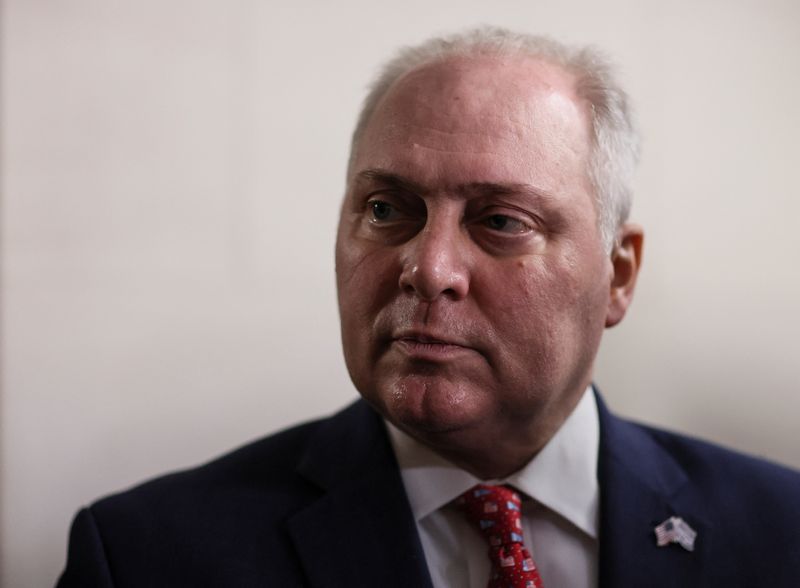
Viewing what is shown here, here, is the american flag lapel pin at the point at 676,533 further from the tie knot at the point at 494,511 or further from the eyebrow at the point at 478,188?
the eyebrow at the point at 478,188

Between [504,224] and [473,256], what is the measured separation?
8 centimetres

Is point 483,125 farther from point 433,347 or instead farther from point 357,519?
point 357,519

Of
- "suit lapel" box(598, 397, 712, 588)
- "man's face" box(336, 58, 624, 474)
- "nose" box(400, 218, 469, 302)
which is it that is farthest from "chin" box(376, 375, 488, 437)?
"suit lapel" box(598, 397, 712, 588)

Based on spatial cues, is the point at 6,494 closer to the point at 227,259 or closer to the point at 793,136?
the point at 227,259

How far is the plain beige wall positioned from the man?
0.46 meters

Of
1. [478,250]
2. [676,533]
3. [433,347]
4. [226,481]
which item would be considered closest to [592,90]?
[478,250]

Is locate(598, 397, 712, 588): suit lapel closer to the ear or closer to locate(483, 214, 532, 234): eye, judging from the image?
the ear

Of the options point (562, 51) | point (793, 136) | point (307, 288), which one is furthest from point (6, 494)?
point (793, 136)

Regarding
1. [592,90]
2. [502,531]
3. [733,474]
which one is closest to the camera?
[502,531]

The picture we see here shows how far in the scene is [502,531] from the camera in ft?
4.78

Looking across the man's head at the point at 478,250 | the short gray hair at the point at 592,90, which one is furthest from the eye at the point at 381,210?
the short gray hair at the point at 592,90

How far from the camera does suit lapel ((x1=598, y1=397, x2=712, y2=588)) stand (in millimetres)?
1473

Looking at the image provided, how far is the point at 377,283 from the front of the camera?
1.43m

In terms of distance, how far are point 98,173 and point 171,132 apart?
0.19 meters
